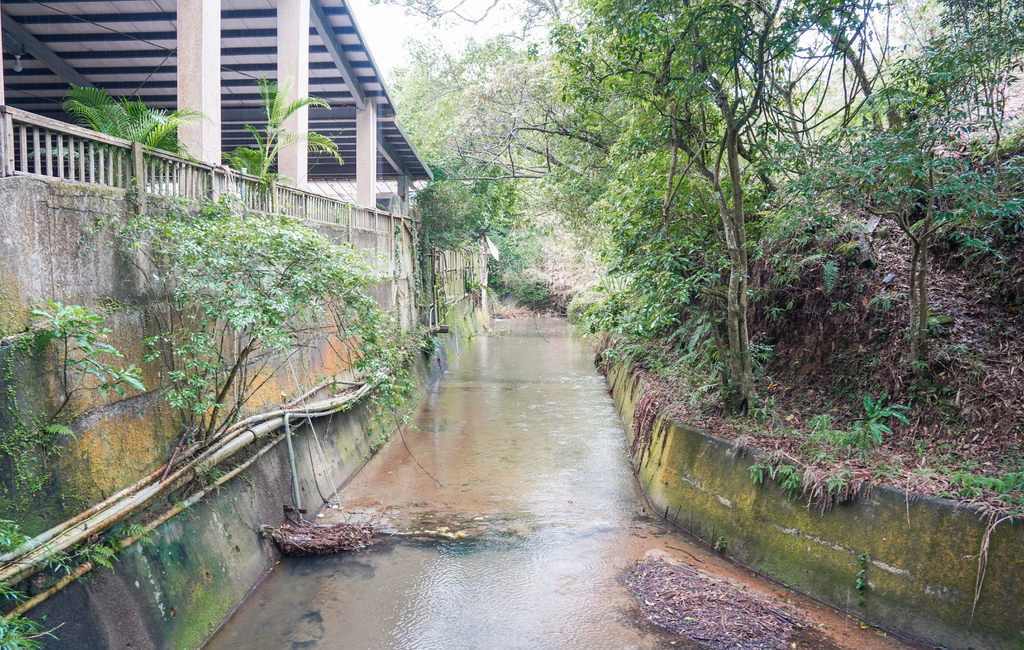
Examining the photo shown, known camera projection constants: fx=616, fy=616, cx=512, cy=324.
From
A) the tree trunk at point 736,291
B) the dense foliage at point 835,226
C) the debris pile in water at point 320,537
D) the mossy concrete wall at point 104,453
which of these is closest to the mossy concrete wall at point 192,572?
the mossy concrete wall at point 104,453

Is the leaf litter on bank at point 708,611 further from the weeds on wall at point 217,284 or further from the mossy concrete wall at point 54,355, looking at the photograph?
the mossy concrete wall at point 54,355

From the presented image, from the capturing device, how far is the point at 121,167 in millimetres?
4922

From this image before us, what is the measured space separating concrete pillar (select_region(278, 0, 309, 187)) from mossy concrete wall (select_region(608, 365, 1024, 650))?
25.4ft

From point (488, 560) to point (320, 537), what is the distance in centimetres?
180

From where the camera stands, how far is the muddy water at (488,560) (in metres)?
5.07

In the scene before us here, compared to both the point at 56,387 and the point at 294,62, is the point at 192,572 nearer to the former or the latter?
the point at 56,387

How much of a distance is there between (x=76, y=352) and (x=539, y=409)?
9.93m

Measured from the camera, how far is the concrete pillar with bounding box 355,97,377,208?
46.1 ft

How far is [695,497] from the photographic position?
7047 mm

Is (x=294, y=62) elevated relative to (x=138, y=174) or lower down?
elevated

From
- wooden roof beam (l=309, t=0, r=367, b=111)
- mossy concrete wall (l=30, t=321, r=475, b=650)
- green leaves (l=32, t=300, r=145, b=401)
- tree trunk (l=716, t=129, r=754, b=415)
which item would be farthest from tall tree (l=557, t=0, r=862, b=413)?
green leaves (l=32, t=300, r=145, b=401)

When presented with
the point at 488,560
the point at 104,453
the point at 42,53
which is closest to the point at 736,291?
the point at 488,560

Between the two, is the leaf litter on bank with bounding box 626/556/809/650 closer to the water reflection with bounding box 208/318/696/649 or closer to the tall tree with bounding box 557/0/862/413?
the water reflection with bounding box 208/318/696/649

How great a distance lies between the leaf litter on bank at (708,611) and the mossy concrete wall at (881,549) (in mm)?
563
